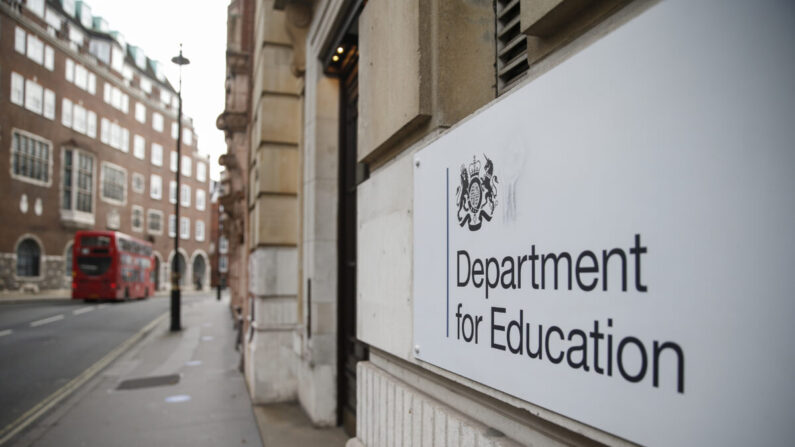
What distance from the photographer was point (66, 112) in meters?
37.8

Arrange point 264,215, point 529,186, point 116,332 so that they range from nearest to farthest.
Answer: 1. point 529,186
2. point 264,215
3. point 116,332

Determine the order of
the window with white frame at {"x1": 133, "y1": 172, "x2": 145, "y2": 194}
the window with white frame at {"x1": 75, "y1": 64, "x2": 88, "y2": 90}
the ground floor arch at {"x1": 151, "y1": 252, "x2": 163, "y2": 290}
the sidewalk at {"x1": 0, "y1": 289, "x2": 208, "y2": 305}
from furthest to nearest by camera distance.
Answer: the ground floor arch at {"x1": 151, "y1": 252, "x2": 163, "y2": 290}
the window with white frame at {"x1": 133, "y1": 172, "x2": 145, "y2": 194}
the window with white frame at {"x1": 75, "y1": 64, "x2": 88, "y2": 90}
the sidewalk at {"x1": 0, "y1": 289, "x2": 208, "y2": 305}

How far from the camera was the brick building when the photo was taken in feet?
108

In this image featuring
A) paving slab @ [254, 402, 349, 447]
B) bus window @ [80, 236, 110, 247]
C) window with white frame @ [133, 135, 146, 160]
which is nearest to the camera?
Answer: paving slab @ [254, 402, 349, 447]

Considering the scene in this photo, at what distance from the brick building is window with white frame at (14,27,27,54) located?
67 millimetres

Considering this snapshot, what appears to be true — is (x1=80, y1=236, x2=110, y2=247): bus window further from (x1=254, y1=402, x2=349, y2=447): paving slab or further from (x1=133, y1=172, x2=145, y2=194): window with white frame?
(x1=254, y1=402, x2=349, y2=447): paving slab

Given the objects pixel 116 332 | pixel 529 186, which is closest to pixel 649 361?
pixel 529 186

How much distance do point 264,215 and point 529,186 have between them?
609 cm

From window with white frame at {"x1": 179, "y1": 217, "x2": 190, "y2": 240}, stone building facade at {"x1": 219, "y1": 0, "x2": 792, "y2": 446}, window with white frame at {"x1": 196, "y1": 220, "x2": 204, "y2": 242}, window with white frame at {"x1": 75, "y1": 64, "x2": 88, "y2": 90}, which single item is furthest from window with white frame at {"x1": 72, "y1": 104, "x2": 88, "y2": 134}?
stone building facade at {"x1": 219, "y1": 0, "x2": 792, "y2": 446}

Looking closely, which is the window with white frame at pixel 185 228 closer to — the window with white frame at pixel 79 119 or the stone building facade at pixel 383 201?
the window with white frame at pixel 79 119

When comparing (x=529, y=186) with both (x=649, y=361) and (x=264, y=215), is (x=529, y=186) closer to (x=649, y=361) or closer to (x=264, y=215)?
(x=649, y=361)

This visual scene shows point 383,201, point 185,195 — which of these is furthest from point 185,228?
point 383,201

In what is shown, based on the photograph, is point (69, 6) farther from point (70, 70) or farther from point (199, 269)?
point (199, 269)

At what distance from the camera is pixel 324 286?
5340 mm
